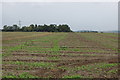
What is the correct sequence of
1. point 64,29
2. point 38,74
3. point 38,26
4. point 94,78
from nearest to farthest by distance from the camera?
point 94,78 < point 38,74 < point 38,26 < point 64,29

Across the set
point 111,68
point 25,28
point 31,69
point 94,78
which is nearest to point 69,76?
point 94,78

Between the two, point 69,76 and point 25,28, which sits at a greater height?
point 25,28

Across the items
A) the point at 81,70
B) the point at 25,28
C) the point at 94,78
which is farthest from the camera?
the point at 25,28

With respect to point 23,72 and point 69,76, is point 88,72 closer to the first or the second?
point 69,76

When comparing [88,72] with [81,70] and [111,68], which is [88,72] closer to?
[81,70]

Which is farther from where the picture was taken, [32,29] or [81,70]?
[32,29]

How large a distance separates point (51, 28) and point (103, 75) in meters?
125

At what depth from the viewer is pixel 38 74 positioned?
667 centimetres

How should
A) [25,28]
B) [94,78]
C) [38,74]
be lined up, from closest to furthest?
1. [94,78]
2. [38,74]
3. [25,28]

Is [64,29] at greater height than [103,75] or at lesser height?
greater

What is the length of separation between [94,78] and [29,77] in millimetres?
2519

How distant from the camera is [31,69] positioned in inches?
292

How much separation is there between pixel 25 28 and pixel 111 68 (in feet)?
394

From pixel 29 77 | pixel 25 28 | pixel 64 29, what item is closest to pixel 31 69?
pixel 29 77
